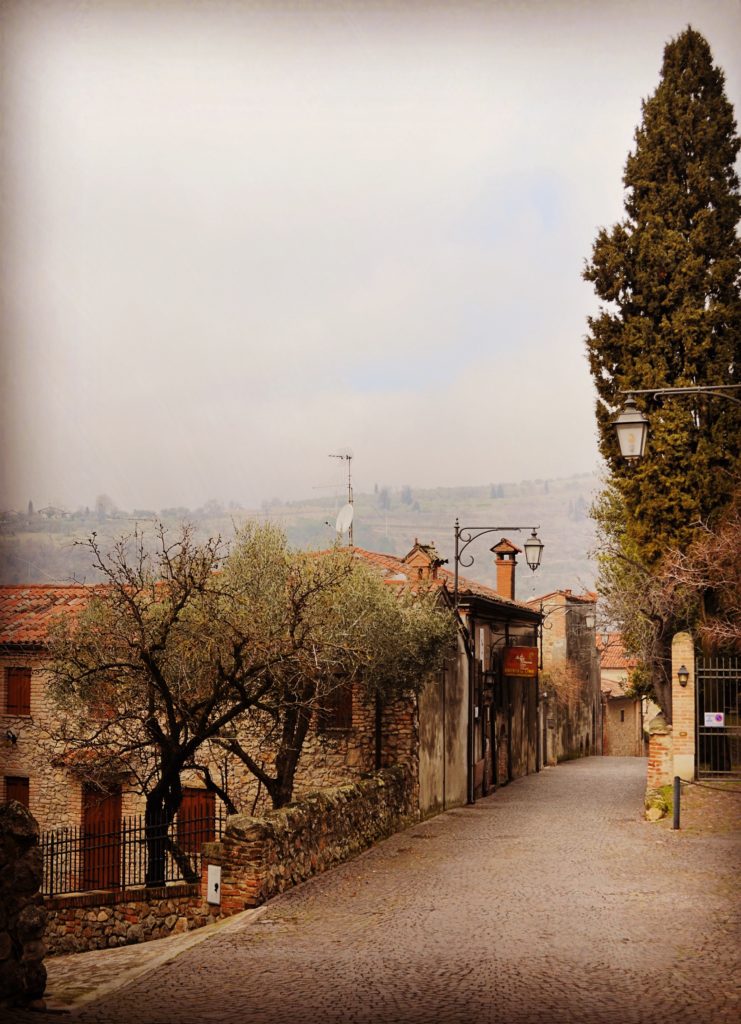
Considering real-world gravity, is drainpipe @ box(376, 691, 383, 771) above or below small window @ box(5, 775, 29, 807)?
above

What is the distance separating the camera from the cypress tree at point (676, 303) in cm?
1983

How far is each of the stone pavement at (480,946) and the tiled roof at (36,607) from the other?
11.1 meters

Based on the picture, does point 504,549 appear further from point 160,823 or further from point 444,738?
point 160,823

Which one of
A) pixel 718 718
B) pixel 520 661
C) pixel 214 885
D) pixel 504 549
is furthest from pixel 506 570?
pixel 214 885

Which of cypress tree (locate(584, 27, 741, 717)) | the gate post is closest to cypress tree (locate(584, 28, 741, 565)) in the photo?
cypress tree (locate(584, 27, 741, 717))

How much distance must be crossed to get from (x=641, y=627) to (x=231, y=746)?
12.1 m

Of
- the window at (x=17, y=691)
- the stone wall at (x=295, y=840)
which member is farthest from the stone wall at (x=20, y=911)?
the window at (x=17, y=691)

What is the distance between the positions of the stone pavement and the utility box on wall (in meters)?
0.75

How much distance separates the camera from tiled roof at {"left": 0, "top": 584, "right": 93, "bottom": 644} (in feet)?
78.7

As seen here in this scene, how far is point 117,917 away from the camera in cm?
1438

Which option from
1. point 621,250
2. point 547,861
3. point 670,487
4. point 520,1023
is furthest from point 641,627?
point 520,1023

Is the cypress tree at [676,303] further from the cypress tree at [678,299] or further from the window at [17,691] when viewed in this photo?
the window at [17,691]

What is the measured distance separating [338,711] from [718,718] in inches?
279

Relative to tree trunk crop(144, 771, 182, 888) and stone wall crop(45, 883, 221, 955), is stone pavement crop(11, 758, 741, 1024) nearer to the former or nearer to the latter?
stone wall crop(45, 883, 221, 955)
